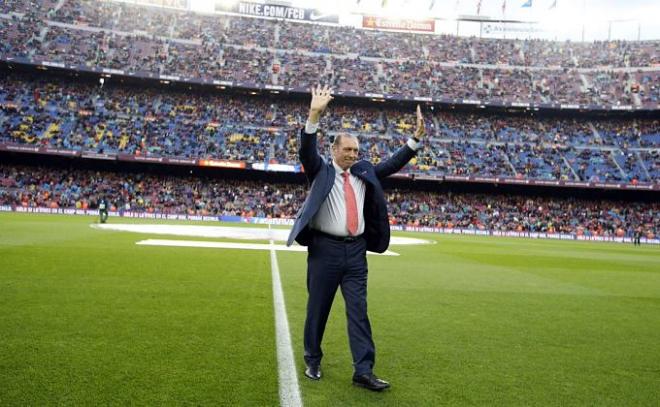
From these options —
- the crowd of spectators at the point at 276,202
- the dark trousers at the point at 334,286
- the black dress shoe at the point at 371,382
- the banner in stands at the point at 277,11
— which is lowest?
the crowd of spectators at the point at 276,202


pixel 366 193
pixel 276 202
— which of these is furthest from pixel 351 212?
pixel 276 202

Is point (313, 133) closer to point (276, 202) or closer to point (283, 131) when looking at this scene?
point (276, 202)

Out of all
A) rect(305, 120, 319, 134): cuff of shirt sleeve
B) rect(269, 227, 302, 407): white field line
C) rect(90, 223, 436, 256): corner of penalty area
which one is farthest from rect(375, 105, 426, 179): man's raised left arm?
rect(90, 223, 436, 256): corner of penalty area

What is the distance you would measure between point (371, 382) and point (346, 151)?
2.10 m

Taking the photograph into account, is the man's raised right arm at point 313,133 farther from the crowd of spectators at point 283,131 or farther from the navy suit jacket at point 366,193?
the crowd of spectators at point 283,131

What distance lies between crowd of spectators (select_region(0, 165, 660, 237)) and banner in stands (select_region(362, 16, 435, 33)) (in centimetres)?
2553

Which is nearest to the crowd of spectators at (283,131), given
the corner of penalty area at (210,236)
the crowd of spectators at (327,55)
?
the crowd of spectators at (327,55)

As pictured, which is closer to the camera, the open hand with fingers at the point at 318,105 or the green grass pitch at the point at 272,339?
the green grass pitch at the point at 272,339

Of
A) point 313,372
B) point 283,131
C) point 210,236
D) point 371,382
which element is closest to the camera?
point 371,382

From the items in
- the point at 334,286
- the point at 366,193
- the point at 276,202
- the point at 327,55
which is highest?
the point at 327,55

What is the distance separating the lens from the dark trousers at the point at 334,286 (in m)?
4.70

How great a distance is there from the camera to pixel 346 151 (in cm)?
485

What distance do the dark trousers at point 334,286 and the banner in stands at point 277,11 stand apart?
65438 millimetres

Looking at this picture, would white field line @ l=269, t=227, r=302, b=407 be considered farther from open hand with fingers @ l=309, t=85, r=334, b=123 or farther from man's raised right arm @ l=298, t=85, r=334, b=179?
open hand with fingers @ l=309, t=85, r=334, b=123
